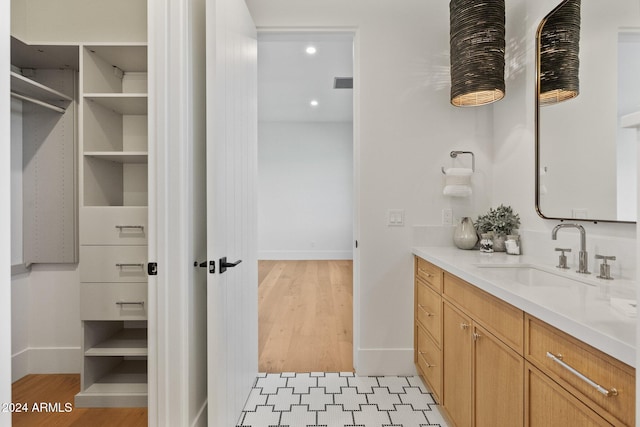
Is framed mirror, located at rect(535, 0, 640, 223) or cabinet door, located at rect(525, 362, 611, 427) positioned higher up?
framed mirror, located at rect(535, 0, 640, 223)

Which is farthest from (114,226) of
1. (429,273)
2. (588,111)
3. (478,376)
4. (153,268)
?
(588,111)

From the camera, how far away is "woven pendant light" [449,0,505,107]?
1.90 meters

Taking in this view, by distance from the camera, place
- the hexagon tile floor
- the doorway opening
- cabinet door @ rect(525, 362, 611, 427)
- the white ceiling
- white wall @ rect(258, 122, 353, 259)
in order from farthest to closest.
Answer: white wall @ rect(258, 122, 353, 259) < the white ceiling < the doorway opening < the hexagon tile floor < cabinet door @ rect(525, 362, 611, 427)

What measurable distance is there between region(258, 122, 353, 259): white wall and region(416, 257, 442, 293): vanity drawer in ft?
15.6

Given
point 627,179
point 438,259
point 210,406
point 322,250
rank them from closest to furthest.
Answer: point 627,179 → point 210,406 → point 438,259 → point 322,250

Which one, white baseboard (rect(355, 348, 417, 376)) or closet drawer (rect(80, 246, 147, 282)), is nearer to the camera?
closet drawer (rect(80, 246, 147, 282))

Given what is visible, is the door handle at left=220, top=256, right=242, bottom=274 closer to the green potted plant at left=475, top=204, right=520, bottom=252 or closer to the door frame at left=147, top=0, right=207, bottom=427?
the door frame at left=147, top=0, right=207, bottom=427

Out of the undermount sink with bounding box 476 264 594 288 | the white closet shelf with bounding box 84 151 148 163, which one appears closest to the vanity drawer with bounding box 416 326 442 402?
the undermount sink with bounding box 476 264 594 288

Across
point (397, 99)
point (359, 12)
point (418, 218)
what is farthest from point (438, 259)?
point (359, 12)

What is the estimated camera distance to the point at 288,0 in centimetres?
227

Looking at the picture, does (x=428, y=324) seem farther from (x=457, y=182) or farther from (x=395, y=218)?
(x=457, y=182)

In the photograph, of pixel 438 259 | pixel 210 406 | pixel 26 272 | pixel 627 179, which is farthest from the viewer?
pixel 26 272

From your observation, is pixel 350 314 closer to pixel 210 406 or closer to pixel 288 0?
pixel 210 406

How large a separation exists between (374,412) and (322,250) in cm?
514
